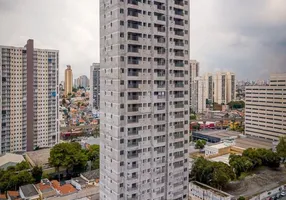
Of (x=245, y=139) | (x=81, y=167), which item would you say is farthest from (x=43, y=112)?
(x=245, y=139)

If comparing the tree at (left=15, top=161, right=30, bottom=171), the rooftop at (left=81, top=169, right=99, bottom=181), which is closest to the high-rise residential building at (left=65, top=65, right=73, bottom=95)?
the tree at (left=15, top=161, right=30, bottom=171)

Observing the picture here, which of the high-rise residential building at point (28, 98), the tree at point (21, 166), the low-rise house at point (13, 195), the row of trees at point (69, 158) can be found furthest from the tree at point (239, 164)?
the high-rise residential building at point (28, 98)

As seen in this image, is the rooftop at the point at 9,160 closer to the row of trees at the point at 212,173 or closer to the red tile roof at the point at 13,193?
the red tile roof at the point at 13,193

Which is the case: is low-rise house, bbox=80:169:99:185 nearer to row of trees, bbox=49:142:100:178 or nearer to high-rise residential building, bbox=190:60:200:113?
row of trees, bbox=49:142:100:178

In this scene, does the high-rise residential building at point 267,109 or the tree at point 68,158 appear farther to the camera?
the high-rise residential building at point 267,109

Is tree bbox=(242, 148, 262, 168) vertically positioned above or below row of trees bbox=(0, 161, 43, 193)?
above

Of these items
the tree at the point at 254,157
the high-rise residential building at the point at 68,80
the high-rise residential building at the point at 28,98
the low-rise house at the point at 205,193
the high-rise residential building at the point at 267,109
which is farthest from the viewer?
the high-rise residential building at the point at 68,80
